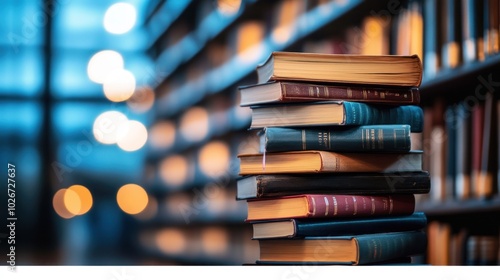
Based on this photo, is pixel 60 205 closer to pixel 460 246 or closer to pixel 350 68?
pixel 460 246

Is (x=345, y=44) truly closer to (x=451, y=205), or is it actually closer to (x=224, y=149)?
(x=451, y=205)

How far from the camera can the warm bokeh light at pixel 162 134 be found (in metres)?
5.26

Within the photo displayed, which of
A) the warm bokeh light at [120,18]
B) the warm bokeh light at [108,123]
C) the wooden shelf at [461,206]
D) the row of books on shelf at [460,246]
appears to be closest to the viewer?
the wooden shelf at [461,206]

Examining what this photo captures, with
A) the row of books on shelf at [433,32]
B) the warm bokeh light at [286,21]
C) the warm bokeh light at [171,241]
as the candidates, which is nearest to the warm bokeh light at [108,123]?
the warm bokeh light at [171,241]

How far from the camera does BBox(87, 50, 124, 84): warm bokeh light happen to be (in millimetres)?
5559

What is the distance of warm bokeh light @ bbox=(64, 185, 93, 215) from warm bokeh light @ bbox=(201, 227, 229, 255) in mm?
1521

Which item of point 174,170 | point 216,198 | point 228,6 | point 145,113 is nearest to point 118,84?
point 145,113

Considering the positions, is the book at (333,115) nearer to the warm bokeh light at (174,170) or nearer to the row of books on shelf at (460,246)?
the row of books on shelf at (460,246)

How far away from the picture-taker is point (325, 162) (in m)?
1.17

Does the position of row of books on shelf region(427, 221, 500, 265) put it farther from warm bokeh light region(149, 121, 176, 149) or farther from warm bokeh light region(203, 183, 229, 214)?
warm bokeh light region(149, 121, 176, 149)

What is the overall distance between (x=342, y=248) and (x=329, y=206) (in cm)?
7
